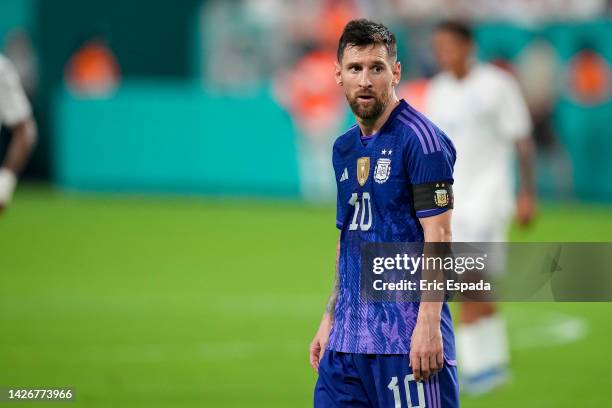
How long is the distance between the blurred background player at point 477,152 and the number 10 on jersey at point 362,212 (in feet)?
15.2

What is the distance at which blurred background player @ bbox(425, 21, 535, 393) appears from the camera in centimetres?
1005

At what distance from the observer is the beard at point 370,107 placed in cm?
539

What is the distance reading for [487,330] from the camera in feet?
33.0

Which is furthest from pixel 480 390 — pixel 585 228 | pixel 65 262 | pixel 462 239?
pixel 585 228

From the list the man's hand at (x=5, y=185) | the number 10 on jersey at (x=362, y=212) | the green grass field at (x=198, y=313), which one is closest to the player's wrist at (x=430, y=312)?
the number 10 on jersey at (x=362, y=212)

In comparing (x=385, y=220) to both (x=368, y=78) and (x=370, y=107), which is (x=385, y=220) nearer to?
(x=370, y=107)

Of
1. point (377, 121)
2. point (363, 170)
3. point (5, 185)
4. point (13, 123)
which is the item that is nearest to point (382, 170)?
point (363, 170)

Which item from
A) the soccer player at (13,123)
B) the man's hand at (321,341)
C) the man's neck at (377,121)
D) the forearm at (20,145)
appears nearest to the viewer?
the man's neck at (377,121)

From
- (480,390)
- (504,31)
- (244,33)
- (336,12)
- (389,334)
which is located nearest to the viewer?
(389,334)

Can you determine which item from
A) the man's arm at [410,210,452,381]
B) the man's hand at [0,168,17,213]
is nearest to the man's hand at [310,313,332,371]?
the man's arm at [410,210,452,381]

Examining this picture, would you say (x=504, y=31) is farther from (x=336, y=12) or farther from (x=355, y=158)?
(x=355, y=158)

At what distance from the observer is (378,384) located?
5.43 metres

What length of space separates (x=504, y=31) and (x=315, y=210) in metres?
4.88

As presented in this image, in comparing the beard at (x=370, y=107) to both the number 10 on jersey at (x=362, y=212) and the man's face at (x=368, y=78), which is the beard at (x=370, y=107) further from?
the number 10 on jersey at (x=362, y=212)
